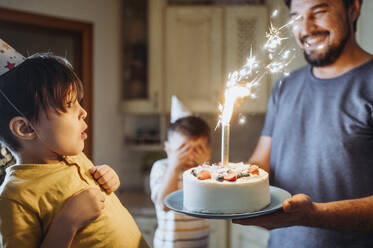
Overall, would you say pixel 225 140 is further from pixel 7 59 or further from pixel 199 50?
pixel 199 50

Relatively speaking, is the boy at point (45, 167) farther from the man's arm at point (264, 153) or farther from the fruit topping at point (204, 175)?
the man's arm at point (264, 153)

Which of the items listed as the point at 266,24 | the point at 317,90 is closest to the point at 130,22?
the point at 266,24

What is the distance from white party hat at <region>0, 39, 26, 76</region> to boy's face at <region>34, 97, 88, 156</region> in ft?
0.46

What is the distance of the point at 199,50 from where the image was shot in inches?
96.5

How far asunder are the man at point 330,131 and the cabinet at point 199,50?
3.52ft

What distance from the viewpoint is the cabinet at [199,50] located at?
240 cm

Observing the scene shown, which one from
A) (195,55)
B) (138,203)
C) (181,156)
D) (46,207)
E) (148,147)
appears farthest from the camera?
(148,147)

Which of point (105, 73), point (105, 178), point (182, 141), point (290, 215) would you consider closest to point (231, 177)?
point (290, 215)

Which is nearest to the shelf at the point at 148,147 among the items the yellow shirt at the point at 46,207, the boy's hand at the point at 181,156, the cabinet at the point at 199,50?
the cabinet at the point at 199,50

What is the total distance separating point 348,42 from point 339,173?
1.64 feet

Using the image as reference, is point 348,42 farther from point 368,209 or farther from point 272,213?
point 272,213

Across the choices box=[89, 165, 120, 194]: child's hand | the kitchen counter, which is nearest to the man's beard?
box=[89, 165, 120, 194]: child's hand

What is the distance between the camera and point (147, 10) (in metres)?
2.62

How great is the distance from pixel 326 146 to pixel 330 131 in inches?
2.3
